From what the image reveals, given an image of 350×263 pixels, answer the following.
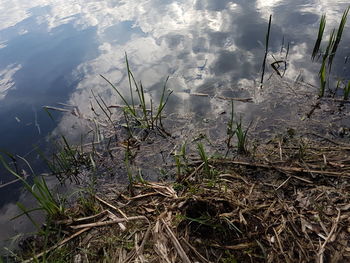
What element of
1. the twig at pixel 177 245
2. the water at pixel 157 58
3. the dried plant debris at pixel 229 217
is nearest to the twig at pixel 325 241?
the dried plant debris at pixel 229 217

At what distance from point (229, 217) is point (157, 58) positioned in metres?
4.59

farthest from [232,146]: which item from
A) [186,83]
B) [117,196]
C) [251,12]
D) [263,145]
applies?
[251,12]

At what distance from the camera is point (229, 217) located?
2.17 m

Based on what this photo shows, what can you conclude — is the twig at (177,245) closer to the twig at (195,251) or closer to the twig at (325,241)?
the twig at (195,251)

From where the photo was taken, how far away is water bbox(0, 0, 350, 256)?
4434 millimetres

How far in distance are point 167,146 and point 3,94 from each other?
4.84 meters

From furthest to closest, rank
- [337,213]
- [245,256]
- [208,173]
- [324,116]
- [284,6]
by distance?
1. [284,6]
2. [324,116]
3. [208,173]
4. [337,213]
5. [245,256]

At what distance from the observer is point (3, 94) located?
5863mm

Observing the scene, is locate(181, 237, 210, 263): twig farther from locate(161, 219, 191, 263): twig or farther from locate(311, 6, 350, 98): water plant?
locate(311, 6, 350, 98): water plant

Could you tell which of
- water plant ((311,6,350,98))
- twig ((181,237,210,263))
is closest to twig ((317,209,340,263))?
twig ((181,237,210,263))

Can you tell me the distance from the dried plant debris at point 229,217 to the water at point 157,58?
1179 millimetres

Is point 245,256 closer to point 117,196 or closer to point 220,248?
point 220,248

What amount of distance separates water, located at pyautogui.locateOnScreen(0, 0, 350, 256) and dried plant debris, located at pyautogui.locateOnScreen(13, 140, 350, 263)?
1.18 metres

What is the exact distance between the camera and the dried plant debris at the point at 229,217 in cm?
197
